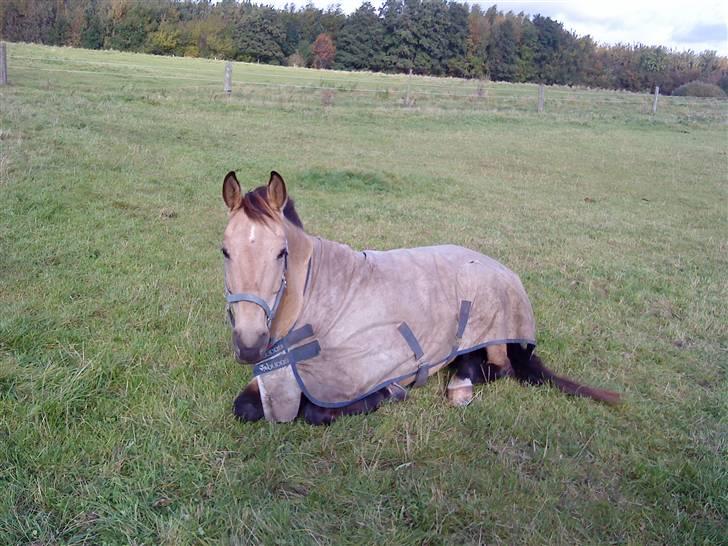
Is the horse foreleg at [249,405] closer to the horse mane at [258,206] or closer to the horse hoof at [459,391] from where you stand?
the horse mane at [258,206]

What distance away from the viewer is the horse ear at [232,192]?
286cm

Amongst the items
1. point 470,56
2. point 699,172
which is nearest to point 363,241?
point 699,172

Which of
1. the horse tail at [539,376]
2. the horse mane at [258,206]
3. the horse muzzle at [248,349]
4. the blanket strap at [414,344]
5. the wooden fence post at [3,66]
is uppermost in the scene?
the wooden fence post at [3,66]

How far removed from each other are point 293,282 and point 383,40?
224 ft

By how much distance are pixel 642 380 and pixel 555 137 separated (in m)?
16.9

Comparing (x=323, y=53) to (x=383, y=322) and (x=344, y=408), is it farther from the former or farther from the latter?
(x=344, y=408)

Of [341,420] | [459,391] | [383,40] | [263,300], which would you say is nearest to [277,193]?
[263,300]

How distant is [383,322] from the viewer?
3.36 m

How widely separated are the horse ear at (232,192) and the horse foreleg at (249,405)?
3.26 feet

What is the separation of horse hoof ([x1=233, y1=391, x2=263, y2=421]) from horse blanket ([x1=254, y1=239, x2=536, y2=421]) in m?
0.06

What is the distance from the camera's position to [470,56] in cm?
6681

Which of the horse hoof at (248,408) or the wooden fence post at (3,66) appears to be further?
the wooden fence post at (3,66)

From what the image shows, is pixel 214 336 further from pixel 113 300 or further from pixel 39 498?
pixel 39 498

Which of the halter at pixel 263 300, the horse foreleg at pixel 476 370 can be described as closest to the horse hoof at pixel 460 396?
the horse foreleg at pixel 476 370
